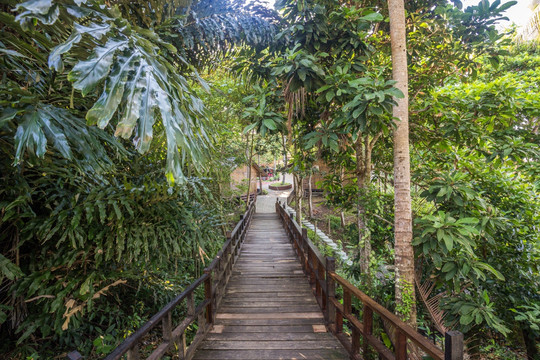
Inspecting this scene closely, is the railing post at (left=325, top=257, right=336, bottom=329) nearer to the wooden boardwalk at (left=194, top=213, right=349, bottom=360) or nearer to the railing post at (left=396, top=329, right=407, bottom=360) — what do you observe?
the wooden boardwalk at (left=194, top=213, right=349, bottom=360)

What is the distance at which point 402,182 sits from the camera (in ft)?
8.80

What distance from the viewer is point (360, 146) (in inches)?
162

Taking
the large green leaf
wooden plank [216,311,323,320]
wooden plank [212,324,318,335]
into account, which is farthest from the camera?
wooden plank [216,311,323,320]

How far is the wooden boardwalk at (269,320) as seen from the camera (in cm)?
251

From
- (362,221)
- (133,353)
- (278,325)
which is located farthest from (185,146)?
(362,221)

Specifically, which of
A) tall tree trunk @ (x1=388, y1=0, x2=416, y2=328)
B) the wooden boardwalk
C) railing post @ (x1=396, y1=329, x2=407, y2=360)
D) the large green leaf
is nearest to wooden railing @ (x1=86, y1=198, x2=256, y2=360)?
the wooden boardwalk

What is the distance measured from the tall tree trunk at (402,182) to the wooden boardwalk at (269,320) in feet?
3.01

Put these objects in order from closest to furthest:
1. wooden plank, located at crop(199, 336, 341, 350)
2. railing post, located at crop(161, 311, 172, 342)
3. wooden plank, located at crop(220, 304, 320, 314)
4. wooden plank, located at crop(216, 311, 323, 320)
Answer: railing post, located at crop(161, 311, 172, 342) → wooden plank, located at crop(199, 336, 341, 350) → wooden plank, located at crop(216, 311, 323, 320) → wooden plank, located at crop(220, 304, 320, 314)

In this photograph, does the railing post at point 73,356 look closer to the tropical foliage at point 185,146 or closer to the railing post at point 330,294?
the tropical foliage at point 185,146

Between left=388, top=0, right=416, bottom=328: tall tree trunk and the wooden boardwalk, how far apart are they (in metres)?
0.92

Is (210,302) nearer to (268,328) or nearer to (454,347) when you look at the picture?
(268,328)

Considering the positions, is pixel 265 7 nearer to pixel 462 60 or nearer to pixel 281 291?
pixel 462 60

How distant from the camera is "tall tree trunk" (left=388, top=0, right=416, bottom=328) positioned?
8.53 feet

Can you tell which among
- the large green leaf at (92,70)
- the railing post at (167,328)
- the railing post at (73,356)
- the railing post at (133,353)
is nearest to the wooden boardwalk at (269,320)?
the railing post at (167,328)
